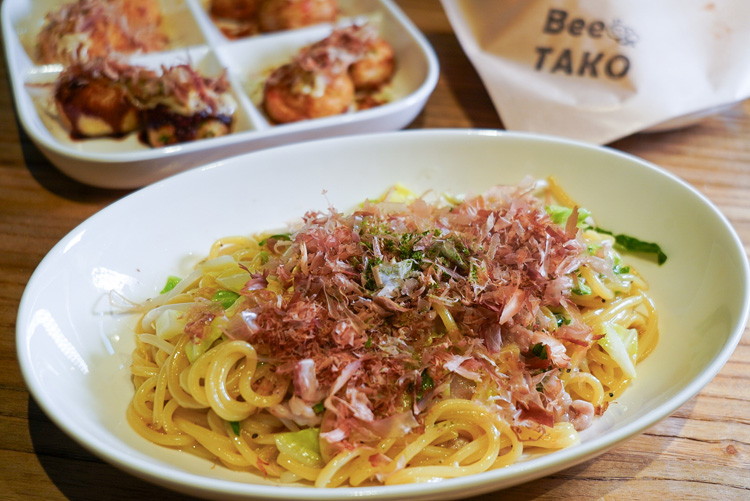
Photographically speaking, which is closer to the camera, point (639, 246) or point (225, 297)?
point (225, 297)

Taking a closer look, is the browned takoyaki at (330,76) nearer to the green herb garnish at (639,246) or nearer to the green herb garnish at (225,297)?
the green herb garnish at (225,297)

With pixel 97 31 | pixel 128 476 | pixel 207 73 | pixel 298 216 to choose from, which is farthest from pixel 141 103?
pixel 128 476

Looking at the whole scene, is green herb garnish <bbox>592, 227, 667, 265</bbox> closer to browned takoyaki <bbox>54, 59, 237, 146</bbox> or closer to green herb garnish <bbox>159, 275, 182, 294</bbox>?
green herb garnish <bbox>159, 275, 182, 294</bbox>

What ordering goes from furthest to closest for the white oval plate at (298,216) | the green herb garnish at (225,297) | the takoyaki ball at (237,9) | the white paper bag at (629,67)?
the takoyaki ball at (237,9) < the white paper bag at (629,67) < the green herb garnish at (225,297) < the white oval plate at (298,216)

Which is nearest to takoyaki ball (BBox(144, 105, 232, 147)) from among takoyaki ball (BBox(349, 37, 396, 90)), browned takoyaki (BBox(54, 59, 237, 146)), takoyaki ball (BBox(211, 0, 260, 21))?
browned takoyaki (BBox(54, 59, 237, 146))

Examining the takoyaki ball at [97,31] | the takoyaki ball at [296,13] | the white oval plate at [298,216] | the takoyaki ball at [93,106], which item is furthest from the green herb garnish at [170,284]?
the takoyaki ball at [296,13]

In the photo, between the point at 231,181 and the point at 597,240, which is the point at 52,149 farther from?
the point at 597,240

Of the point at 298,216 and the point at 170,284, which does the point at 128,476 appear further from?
the point at 298,216
